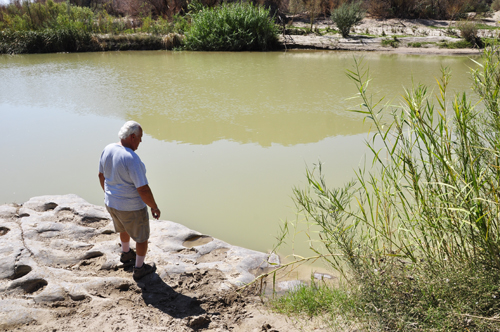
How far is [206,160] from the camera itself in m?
5.19

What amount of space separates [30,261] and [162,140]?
3287mm

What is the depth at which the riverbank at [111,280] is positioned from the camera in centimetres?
230

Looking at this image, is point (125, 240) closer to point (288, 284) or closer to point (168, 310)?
point (168, 310)

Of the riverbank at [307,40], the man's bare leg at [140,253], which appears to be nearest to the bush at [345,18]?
the riverbank at [307,40]

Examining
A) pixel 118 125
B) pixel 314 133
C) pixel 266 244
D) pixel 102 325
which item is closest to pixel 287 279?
pixel 266 244

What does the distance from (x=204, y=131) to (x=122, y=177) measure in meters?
3.75

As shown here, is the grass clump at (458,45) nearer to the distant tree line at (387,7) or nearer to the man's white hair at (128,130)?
the distant tree line at (387,7)

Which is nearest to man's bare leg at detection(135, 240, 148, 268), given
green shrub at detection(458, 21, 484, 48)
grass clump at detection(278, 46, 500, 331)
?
grass clump at detection(278, 46, 500, 331)

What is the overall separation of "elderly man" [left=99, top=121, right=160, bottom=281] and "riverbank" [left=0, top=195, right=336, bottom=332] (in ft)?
0.82

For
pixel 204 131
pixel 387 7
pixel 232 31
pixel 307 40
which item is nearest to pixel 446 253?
pixel 204 131

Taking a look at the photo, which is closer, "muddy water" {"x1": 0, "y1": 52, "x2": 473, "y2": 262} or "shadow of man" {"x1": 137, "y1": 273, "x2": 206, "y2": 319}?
"shadow of man" {"x1": 137, "y1": 273, "x2": 206, "y2": 319}

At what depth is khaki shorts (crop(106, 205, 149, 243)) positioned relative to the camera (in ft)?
8.94

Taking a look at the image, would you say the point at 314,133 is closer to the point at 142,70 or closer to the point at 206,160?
the point at 206,160

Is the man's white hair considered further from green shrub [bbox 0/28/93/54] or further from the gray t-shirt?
green shrub [bbox 0/28/93/54]
